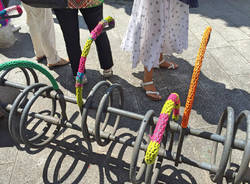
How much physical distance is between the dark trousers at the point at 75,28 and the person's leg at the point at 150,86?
611 mm

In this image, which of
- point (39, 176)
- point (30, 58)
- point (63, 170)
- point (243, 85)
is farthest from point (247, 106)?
point (30, 58)

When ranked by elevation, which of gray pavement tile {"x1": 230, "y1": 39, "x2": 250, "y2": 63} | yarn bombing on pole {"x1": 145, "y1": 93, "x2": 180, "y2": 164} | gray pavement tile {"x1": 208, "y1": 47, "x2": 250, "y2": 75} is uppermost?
yarn bombing on pole {"x1": 145, "y1": 93, "x2": 180, "y2": 164}

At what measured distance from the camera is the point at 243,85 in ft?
10.2

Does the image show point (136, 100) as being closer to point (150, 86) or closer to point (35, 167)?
point (150, 86)

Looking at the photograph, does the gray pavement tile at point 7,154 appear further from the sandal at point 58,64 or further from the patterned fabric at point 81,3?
the patterned fabric at point 81,3

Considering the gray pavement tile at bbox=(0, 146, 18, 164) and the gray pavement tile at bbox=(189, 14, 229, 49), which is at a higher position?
the gray pavement tile at bbox=(189, 14, 229, 49)

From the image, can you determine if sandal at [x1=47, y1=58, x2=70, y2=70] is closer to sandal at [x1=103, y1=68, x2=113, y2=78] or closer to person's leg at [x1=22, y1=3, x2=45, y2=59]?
person's leg at [x1=22, y1=3, x2=45, y2=59]

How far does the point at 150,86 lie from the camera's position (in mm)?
2959

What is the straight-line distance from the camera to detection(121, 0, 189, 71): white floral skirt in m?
2.34

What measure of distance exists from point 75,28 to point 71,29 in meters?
0.06

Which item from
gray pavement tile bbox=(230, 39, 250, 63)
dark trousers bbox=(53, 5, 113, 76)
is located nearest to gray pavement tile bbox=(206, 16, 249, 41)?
gray pavement tile bbox=(230, 39, 250, 63)

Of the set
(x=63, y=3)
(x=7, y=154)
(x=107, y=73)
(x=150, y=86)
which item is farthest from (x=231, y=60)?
(x=7, y=154)

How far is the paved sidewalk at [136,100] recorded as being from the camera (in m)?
2.12

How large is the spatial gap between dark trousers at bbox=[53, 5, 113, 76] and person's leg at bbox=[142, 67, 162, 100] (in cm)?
61
